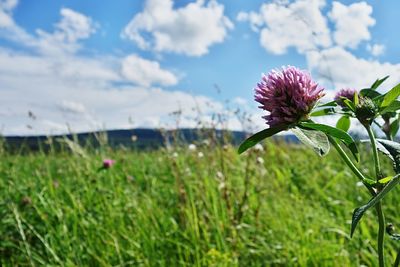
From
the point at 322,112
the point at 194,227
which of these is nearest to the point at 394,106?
the point at 322,112

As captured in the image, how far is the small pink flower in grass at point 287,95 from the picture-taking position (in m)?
0.73

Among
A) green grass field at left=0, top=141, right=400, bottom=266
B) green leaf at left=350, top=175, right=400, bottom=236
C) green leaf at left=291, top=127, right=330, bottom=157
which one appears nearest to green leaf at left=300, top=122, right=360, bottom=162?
green leaf at left=291, top=127, right=330, bottom=157

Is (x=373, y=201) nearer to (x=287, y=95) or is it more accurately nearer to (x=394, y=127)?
(x=287, y=95)

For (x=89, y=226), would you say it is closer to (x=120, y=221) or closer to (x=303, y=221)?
(x=120, y=221)

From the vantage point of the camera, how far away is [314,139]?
0.67 meters

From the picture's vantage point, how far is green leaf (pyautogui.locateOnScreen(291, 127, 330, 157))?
0.64m

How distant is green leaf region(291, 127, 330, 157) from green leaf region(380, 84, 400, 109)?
0.14 m

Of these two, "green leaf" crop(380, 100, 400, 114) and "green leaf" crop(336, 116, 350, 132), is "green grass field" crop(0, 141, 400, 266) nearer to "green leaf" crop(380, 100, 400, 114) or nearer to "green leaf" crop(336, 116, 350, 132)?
"green leaf" crop(336, 116, 350, 132)

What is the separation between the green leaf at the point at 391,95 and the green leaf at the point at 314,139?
139mm

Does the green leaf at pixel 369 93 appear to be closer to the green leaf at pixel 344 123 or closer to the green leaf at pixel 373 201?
the green leaf at pixel 344 123

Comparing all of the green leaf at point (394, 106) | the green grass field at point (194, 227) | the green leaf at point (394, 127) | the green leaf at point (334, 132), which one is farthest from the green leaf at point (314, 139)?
the green grass field at point (194, 227)

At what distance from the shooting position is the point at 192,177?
336 centimetres

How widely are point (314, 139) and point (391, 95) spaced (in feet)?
0.53

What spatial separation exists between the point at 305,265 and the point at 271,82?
138 cm
